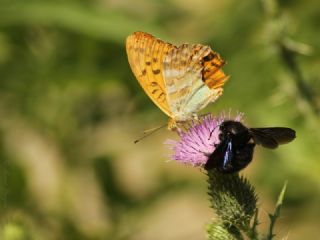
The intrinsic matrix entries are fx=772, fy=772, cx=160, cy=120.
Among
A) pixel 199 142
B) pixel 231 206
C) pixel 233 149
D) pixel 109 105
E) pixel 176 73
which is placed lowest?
pixel 231 206

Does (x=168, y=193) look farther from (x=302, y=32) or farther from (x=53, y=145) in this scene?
(x=302, y=32)

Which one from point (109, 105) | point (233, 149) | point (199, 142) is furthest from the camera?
point (109, 105)

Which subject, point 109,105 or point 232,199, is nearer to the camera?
point 232,199

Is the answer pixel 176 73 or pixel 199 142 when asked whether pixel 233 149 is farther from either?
pixel 176 73

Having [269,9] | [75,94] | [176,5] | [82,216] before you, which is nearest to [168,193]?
[82,216]

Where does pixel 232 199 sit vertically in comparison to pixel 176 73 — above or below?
below

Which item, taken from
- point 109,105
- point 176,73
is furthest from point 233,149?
point 109,105
